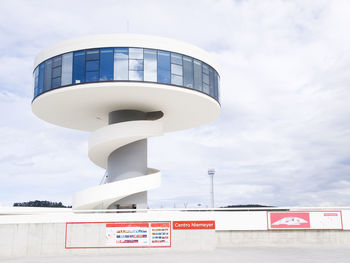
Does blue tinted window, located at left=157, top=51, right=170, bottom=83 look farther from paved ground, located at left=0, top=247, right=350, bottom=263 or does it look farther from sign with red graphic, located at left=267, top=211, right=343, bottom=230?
paved ground, located at left=0, top=247, right=350, bottom=263

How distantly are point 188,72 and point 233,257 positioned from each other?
1414 centimetres

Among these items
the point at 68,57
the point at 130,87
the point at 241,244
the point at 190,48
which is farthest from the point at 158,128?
the point at 241,244

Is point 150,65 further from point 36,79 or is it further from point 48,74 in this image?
point 36,79

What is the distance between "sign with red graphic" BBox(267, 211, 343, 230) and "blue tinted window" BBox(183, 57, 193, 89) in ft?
34.9

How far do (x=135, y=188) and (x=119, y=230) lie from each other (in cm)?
484

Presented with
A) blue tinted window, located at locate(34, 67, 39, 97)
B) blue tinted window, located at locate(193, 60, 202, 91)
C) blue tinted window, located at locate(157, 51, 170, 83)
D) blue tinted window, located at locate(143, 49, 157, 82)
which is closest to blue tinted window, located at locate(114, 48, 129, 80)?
blue tinted window, located at locate(143, 49, 157, 82)

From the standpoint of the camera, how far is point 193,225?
2467cm

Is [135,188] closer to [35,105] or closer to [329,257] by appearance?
[35,105]

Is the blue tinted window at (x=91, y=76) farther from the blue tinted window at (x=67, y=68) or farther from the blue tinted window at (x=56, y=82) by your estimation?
the blue tinted window at (x=56, y=82)

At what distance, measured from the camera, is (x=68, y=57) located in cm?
2933

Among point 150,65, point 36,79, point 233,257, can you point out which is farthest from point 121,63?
point 233,257

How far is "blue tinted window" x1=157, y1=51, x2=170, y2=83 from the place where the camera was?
28.8 meters

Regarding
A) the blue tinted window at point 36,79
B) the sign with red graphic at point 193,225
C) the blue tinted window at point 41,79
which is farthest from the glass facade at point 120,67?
the sign with red graphic at point 193,225

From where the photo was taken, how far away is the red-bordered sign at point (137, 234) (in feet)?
79.4
